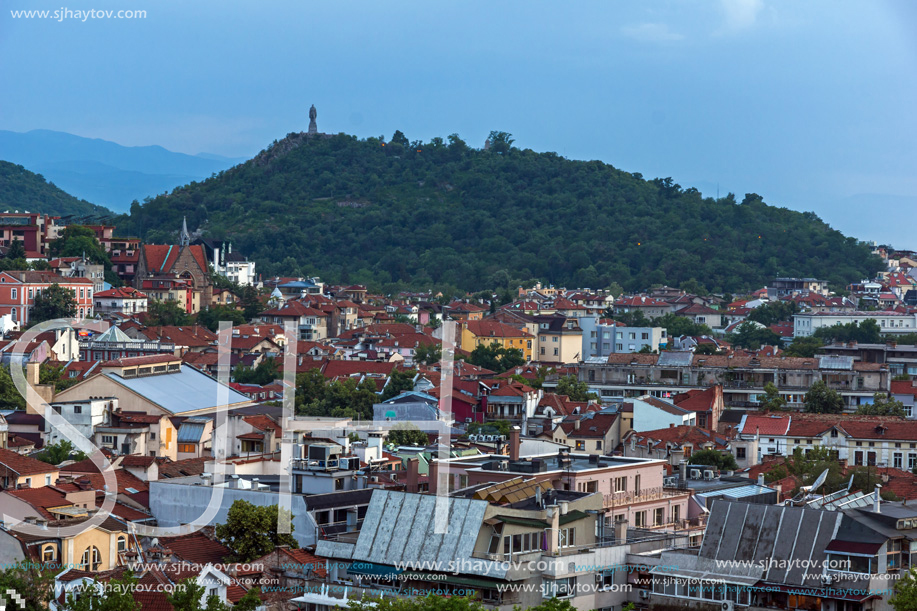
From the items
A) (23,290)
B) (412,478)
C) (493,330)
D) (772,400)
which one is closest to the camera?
(412,478)

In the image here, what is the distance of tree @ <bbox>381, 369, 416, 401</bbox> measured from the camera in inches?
1385

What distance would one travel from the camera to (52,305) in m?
47.5

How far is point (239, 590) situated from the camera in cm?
1277

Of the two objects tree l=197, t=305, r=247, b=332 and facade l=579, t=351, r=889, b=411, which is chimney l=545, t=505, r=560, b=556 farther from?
tree l=197, t=305, r=247, b=332

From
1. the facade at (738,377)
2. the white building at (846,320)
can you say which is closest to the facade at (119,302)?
the facade at (738,377)

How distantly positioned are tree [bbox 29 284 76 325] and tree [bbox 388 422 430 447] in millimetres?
23689

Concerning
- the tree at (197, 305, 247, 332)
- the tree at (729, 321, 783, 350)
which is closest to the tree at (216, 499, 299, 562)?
the tree at (197, 305, 247, 332)

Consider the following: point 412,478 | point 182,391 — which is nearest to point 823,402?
point 182,391

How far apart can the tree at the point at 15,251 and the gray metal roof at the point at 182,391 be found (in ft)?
85.3

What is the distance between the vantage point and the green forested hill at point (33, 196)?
111 m

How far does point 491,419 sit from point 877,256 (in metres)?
67.8

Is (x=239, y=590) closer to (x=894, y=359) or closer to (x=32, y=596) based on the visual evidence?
(x=32, y=596)

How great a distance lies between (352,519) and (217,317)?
38148 millimetres

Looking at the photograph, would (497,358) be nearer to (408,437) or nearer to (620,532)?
(408,437)
